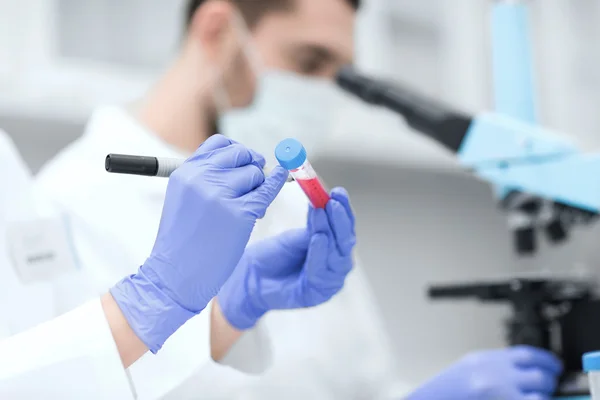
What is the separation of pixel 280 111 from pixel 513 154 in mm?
446

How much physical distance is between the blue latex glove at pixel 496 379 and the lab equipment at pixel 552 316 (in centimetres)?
7

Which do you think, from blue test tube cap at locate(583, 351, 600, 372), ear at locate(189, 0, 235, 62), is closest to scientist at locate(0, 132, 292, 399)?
blue test tube cap at locate(583, 351, 600, 372)

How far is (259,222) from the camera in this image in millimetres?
844

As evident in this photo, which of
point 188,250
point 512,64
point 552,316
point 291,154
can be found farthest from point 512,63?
point 188,250

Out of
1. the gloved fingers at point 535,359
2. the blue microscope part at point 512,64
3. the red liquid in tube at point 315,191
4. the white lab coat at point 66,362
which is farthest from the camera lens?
the blue microscope part at point 512,64

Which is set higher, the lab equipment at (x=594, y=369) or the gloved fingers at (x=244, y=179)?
the gloved fingers at (x=244, y=179)

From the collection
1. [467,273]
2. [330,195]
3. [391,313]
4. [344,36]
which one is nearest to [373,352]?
[330,195]

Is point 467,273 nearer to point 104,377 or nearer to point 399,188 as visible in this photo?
point 399,188

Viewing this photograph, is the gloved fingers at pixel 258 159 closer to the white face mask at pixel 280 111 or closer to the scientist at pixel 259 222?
the scientist at pixel 259 222

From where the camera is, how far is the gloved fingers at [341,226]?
800mm

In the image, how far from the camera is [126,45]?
190 cm

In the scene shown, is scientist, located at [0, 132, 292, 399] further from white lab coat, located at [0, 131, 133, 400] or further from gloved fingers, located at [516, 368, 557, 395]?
gloved fingers, located at [516, 368, 557, 395]

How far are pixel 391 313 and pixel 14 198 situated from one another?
148cm

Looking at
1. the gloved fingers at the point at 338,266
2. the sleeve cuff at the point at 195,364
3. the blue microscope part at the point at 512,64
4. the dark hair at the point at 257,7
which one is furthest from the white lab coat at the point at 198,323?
the blue microscope part at the point at 512,64
